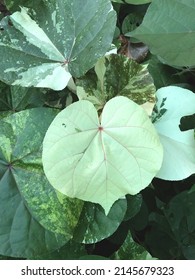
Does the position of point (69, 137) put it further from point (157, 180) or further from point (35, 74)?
point (157, 180)

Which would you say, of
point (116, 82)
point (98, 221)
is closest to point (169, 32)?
point (116, 82)

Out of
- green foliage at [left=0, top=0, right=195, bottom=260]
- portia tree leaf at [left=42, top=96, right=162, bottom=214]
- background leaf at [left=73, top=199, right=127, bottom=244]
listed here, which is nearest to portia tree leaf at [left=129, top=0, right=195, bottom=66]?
green foliage at [left=0, top=0, right=195, bottom=260]

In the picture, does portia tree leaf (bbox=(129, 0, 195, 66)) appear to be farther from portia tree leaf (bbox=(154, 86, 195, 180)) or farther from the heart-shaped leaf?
the heart-shaped leaf

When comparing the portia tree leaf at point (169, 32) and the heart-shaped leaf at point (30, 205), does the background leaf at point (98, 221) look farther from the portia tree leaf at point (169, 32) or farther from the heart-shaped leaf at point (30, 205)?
the portia tree leaf at point (169, 32)

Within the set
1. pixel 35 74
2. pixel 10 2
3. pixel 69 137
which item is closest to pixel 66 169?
pixel 69 137

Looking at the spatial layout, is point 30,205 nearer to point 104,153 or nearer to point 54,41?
point 104,153

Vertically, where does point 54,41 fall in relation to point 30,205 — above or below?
above
